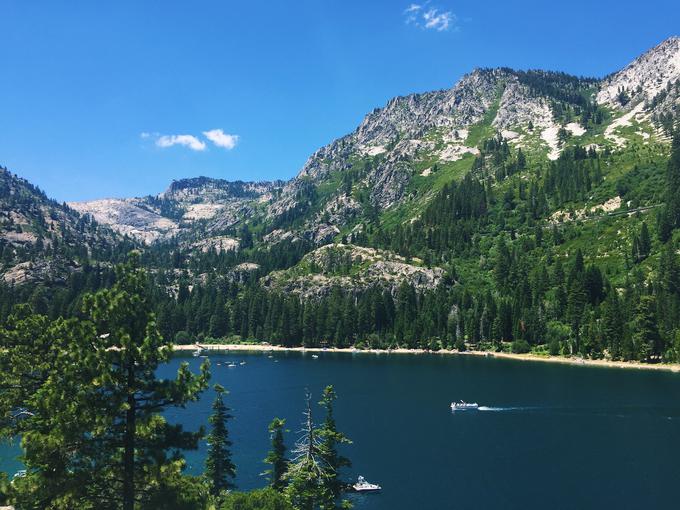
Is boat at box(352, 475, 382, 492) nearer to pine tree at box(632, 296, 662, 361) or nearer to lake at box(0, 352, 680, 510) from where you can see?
lake at box(0, 352, 680, 510)

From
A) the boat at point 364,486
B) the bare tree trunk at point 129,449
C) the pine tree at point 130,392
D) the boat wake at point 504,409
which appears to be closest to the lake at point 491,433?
the boat wake at point 504,409

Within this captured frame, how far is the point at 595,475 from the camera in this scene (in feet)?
237

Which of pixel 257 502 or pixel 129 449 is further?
pixel 257 502

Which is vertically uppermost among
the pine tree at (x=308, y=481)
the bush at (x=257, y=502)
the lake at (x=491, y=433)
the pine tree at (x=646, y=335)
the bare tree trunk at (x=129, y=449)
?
the pine tree at (x=646, y=335)

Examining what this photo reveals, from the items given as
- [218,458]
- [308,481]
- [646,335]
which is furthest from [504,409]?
[308,481]

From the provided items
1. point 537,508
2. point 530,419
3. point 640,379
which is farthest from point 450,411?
point 640,379

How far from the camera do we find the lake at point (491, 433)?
219 ft

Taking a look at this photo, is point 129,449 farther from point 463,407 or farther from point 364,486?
point 463,407

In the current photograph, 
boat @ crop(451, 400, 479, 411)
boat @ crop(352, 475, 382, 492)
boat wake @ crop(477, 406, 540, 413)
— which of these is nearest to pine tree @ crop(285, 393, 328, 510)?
boat @ crop(352, 475, 382, 492)

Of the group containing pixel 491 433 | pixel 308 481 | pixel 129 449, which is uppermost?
pixel 129 449

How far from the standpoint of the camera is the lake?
66.8 m

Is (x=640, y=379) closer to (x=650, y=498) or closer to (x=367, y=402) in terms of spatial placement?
(x=367, y=402)

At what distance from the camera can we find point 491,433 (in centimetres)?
9469

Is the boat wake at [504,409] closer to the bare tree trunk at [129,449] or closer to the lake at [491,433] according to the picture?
the lake at [491,433]
